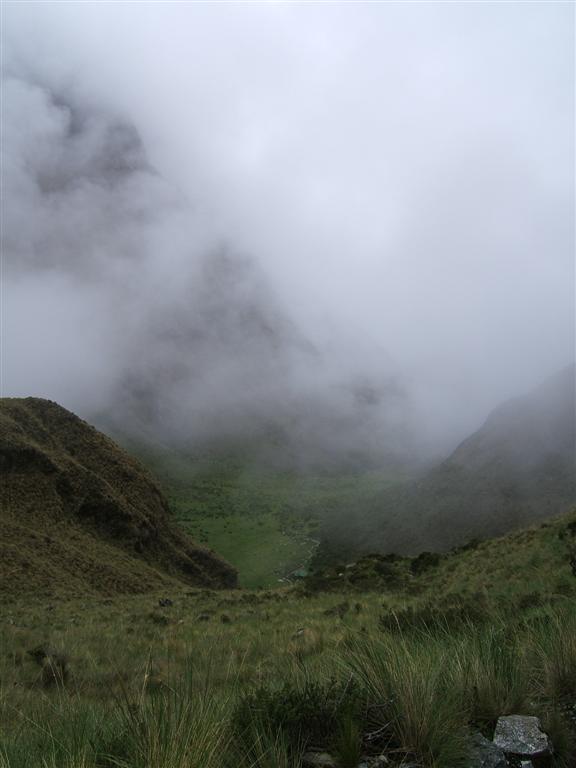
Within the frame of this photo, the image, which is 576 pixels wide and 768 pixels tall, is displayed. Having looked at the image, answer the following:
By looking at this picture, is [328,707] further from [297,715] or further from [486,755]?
[486,755]

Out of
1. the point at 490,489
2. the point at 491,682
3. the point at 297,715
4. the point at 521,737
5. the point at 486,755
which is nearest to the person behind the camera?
the point at 486,755

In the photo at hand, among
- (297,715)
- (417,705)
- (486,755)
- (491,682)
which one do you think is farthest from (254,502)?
(486,755)

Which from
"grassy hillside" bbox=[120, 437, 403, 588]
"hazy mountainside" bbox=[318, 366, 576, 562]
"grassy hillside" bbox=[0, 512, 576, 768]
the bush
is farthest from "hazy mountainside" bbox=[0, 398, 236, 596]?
"hazy mountainside" bbox=[318, 366, 576, 562]

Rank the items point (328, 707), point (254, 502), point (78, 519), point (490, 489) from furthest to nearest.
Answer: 1. point (254, 502)
2. point (490, 489)
3. point (78, 519)
4. point (328, 707)

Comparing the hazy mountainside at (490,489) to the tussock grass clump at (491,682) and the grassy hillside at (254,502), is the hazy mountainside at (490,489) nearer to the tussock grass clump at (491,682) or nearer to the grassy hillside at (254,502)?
the grassy hillside at (254,502)

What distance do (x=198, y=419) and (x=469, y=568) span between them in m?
149

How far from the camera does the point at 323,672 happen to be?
174 inches

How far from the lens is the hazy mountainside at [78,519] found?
22328 mm

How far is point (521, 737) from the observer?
9.96ft

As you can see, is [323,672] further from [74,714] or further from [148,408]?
[148,408]

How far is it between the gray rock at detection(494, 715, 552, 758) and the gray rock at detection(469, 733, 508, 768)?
0.19 ft

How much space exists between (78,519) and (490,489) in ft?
132

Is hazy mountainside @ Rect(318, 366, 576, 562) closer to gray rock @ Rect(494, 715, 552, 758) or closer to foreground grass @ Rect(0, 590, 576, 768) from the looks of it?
foreground grass @ Rect(0, 590, 576, 768)

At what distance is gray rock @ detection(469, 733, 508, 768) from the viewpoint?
2.85m
